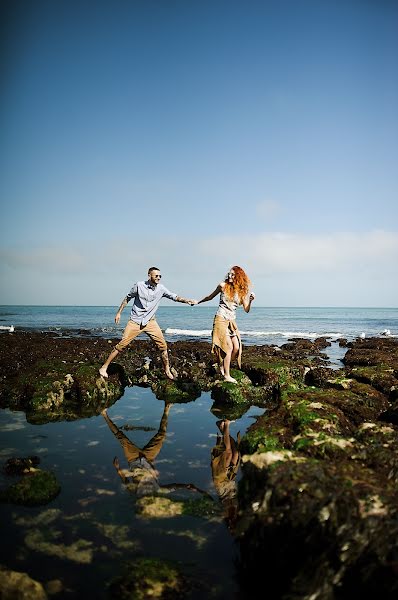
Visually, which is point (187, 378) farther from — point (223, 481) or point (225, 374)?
point (223, 481)

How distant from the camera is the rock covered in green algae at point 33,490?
4.27m

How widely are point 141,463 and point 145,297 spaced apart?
17.2ft

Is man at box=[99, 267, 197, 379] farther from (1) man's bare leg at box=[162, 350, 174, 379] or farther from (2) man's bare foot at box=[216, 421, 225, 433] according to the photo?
(2) man's bare foot at box=[216, 421, 225, 433]

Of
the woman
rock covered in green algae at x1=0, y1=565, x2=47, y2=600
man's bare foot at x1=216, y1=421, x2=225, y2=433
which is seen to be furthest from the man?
rock covered in green algae at x1=0, y1=565, x2=47, y2=600

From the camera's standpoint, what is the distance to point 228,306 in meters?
9.38

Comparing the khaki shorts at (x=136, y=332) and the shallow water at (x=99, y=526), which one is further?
the khaki shorts at (x=136, y=332)

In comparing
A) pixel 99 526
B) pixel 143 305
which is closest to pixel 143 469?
pixel 99 526

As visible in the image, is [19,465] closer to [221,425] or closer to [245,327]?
[221,425]

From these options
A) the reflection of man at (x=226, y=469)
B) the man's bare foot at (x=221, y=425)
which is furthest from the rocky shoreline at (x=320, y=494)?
the man's bare foot at (x=221, y=425)

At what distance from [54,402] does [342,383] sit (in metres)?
6.33

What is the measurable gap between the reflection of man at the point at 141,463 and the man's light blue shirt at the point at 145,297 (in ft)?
11.5

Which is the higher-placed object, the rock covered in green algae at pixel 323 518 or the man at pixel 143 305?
the man at pixel 143 305

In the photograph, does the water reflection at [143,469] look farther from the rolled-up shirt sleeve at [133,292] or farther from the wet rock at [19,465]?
the rolled-up shirt sleeve at [133,292]

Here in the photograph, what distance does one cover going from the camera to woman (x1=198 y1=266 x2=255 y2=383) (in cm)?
928
